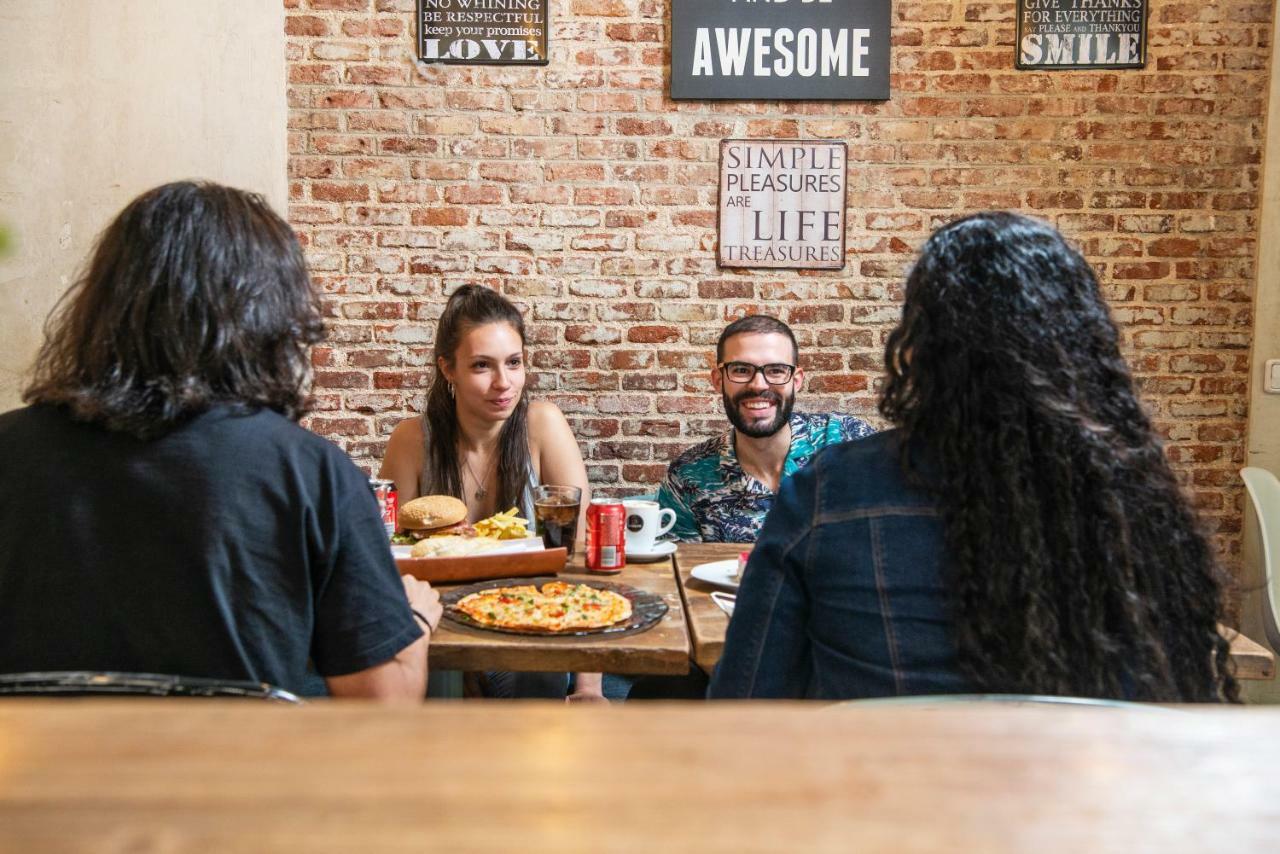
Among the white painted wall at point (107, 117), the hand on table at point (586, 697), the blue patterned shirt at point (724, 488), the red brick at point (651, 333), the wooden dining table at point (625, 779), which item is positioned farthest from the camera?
the red brick at point (651, 333)

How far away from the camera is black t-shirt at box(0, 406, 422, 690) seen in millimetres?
1145

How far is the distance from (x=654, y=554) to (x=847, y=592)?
3.26ft

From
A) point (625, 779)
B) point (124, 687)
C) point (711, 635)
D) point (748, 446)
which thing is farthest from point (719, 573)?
point (625, 779)

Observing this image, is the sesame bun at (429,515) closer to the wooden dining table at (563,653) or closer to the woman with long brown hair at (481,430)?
the woman with long brown hair at (481,430)

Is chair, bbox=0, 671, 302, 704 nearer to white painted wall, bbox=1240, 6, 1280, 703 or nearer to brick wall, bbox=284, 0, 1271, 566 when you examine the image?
brick wall, bbox=284, 0, 1271, 566

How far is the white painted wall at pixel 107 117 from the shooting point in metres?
3.02

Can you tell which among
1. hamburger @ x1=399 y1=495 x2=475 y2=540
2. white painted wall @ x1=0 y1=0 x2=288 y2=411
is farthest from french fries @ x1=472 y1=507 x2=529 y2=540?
white painted wall @ x1=0 y1=0 x2=288 y2=411

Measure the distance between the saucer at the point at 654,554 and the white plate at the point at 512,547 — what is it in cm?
22

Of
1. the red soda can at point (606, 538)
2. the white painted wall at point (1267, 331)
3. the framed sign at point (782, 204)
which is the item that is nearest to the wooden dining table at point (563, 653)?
the red soda can at point (606, 538)

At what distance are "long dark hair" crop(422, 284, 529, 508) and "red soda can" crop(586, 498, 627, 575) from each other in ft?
2.47

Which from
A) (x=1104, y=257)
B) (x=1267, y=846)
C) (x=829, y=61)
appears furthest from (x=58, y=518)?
(x=1104, y=257)

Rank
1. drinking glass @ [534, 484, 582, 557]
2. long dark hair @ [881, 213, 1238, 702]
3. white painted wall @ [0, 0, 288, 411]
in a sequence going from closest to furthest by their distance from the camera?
long dark hair @ [881, 213, 1238, 702]
drinking glass @ [534, 484, 582, 557]
white painted wall @ [0, 0, 288, 411]

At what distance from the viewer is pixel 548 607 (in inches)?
66.4

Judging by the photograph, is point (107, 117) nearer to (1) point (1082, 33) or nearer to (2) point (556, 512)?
(2) point (556, 512)
